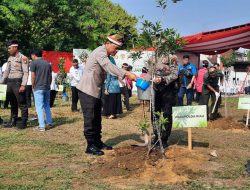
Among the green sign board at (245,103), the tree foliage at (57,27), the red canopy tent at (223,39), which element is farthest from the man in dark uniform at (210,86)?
the tree foliage at (57,27)

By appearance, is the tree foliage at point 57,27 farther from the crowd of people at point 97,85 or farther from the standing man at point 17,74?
the standing man at point 17,74

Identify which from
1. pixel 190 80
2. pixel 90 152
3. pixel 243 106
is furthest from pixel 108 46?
pixel 190 80

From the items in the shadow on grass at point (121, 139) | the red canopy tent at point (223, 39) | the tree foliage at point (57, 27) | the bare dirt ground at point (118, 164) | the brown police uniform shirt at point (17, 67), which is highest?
the tree foliage at point (57, 27)

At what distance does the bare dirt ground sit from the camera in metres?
5.19

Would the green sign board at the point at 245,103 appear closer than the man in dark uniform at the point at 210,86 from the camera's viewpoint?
Yes

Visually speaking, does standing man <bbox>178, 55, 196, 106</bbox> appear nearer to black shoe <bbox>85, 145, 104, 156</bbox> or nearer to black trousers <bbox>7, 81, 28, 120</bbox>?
black trousers <bbox>7, 81, 28, 120</bbox>

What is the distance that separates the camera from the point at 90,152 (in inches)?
269

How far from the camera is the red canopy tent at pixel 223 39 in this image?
521 inches

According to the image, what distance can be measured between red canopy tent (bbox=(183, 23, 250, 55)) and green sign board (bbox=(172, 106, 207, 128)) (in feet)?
19.4

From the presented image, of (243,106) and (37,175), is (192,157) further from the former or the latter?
(243,106)

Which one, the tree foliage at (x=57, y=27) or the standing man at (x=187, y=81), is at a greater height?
the tree foliage at (x=57, y=27)

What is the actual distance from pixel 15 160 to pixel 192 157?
9.07ft

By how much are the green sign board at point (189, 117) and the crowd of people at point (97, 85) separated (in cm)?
12

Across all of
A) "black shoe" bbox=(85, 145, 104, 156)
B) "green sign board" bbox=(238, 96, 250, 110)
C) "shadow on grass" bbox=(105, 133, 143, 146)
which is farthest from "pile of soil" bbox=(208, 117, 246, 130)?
"black shoe" bbox=(85, 145, 104, 156)
